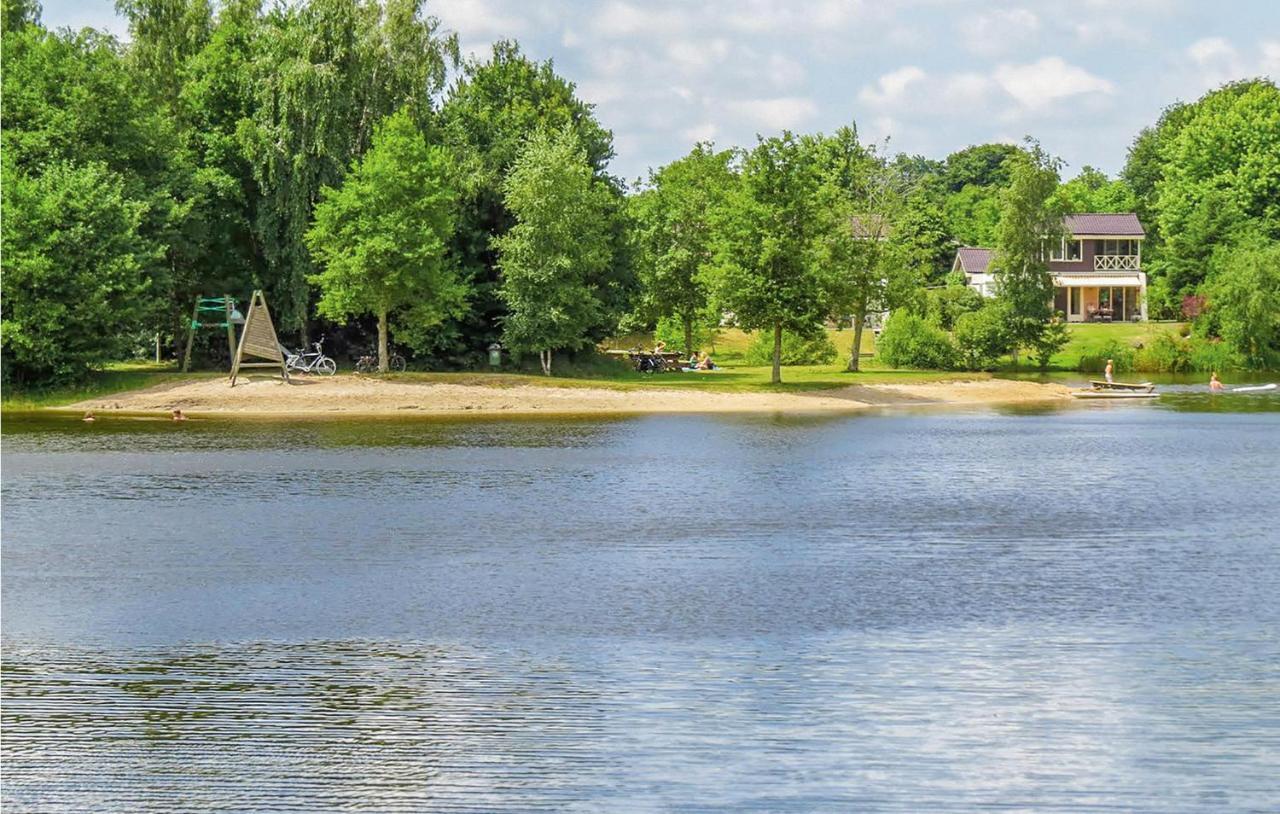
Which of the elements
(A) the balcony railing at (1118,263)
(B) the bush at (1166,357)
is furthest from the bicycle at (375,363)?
(A) the balcony railing at (1118,263)

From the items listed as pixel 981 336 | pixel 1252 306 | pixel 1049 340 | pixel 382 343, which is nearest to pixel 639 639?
pixel 382 343

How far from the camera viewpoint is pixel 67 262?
59.2 meters

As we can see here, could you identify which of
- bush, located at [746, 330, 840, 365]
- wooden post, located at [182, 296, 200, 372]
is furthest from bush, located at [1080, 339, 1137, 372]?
wooden post, located at [182, 296, 200, 372]

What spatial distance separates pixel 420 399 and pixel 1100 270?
72.4 m

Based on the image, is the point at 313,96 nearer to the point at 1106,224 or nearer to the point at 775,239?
the point at 775,239

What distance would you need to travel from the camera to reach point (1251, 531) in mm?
30438

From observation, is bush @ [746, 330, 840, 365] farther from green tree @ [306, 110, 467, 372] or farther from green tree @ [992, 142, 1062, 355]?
green tree @ [306, 110, 467, 372]

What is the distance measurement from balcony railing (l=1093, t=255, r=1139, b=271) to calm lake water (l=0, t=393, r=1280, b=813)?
78.8 m

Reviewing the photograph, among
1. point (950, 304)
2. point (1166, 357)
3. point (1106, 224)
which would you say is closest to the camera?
point (950, 304)

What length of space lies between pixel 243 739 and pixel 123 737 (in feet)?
4.38

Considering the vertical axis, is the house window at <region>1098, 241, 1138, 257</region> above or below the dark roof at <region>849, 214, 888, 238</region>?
above

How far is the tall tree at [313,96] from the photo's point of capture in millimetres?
63812

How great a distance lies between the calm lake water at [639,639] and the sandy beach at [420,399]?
20343 mm

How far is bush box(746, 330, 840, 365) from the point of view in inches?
3472
